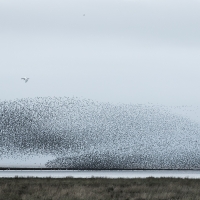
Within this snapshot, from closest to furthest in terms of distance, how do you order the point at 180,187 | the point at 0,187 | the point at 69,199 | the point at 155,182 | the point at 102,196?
the point at 69,199
the point at 102,196
the point at 0,187
the point at 180,187
the point at 155,182

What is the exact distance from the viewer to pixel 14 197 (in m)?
22.8

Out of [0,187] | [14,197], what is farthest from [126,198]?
[0,187]

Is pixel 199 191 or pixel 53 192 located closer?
pixel 53 192

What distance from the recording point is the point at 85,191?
25344mm

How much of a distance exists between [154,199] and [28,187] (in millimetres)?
7252

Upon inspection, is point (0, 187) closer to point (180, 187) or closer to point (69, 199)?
point (69, 199)

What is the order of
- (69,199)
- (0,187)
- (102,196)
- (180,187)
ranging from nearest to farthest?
(69,199) → (102,196) → (0,187) → (180,187)

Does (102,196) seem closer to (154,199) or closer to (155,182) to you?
(154,199)

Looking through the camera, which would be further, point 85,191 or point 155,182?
point 155,182

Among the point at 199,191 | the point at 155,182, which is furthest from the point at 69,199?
the point at 155,182

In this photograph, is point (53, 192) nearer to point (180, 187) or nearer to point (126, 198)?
point (126, 198)

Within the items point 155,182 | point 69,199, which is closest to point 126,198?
point 69,199

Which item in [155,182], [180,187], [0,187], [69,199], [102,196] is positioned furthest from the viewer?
[155,182]

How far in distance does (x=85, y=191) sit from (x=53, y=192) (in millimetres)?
1741
